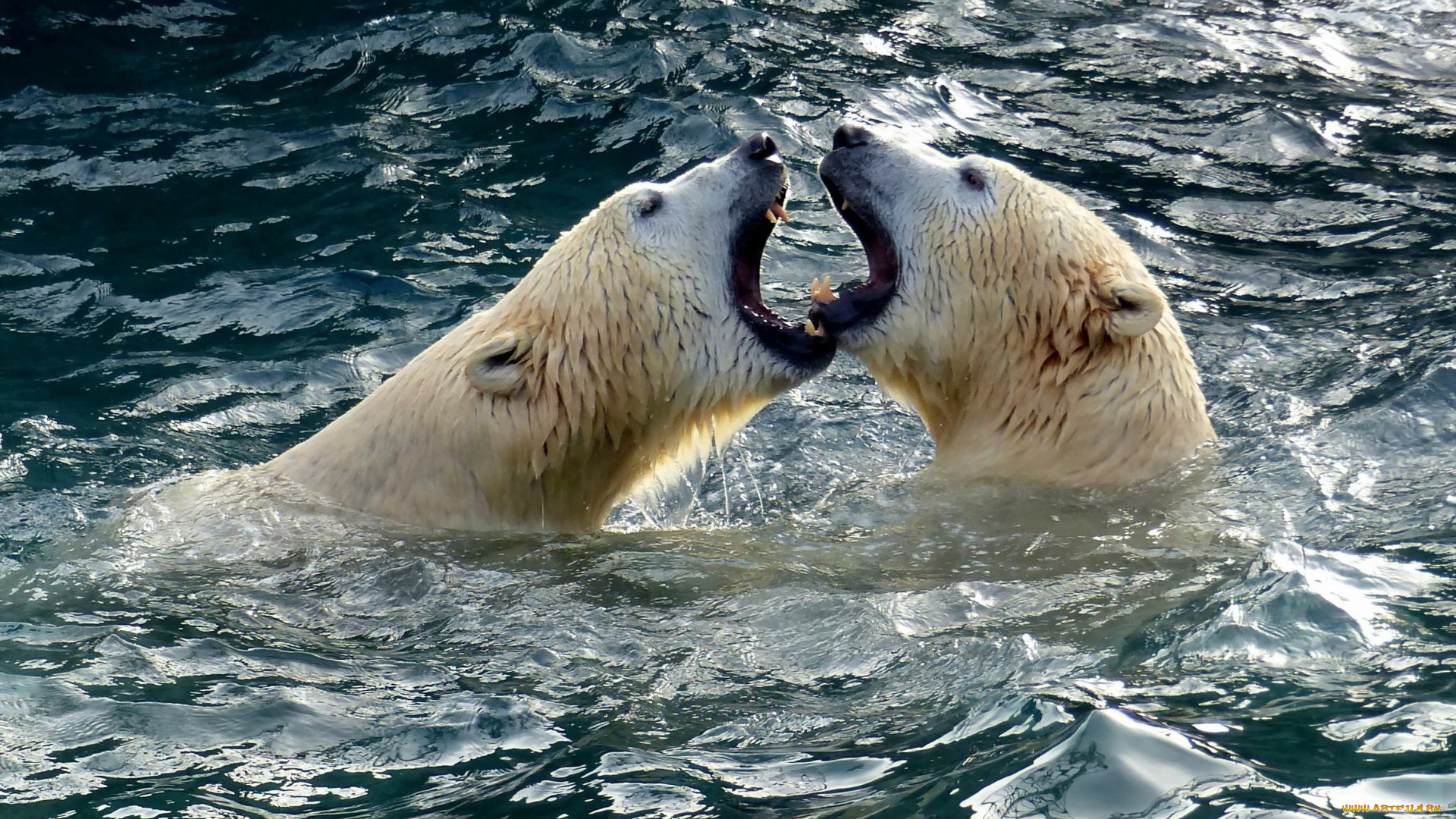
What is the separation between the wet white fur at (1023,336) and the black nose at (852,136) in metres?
0.06

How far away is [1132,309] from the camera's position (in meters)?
4.76

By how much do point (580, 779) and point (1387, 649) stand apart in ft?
6.15

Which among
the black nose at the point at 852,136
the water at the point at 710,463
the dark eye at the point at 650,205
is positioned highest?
the black nose at the point at 852,136

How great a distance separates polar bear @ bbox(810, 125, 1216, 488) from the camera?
487cm

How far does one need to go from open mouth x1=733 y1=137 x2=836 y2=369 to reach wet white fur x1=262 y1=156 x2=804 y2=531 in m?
0.05

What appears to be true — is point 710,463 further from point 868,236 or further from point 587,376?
point 587,376

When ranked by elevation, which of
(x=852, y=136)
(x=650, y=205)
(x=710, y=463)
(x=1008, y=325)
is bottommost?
(x=710, y=463)

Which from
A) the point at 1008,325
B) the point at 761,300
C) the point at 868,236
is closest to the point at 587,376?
the point at 761,300

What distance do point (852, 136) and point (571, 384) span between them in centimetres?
141

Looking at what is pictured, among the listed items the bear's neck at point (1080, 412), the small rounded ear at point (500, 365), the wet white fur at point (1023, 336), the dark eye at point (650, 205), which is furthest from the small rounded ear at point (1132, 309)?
the small rounded ear at point (500, 365)

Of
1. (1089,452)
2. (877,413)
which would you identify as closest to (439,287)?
(877,413)

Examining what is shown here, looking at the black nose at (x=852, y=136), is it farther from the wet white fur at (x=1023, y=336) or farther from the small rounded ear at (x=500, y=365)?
the small rounded ear at (x=500, y=365)

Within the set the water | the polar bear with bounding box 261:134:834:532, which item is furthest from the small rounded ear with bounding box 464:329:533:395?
the water

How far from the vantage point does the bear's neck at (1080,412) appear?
486cm
